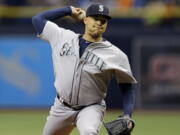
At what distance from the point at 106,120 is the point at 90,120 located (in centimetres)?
646

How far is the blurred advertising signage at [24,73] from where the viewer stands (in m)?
16.5

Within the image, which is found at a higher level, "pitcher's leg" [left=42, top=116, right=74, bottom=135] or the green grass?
"pitcher's leg" [left=42, top=116, right=74, bottom=135]

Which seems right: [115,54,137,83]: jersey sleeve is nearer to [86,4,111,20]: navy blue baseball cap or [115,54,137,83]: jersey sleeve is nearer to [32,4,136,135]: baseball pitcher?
[32,4,136,135]: baseball pitcher

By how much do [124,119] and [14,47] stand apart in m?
9.28

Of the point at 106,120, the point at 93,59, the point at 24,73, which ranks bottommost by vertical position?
the point at 106,120

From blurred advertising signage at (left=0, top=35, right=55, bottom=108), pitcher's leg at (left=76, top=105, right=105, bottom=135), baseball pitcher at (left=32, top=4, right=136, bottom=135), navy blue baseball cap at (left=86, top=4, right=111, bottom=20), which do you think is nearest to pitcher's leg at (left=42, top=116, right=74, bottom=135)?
baseball pitcher at (left=32, top=4, right=136, bottom=135)

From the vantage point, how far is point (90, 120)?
780 centimetres

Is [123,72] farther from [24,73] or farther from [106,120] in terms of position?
[24,73]

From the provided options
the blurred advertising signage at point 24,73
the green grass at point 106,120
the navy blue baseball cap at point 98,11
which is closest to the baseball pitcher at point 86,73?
the navy blue baseball cap at point 98,11

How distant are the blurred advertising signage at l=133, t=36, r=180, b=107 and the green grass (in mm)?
351

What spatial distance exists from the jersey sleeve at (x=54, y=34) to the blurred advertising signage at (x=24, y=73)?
820 cm

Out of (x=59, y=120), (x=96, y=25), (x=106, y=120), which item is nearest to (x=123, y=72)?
(x=96, y=25)

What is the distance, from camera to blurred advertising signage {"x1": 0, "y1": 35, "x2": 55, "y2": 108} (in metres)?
16.5

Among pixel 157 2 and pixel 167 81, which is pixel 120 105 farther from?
pixel 157 2
